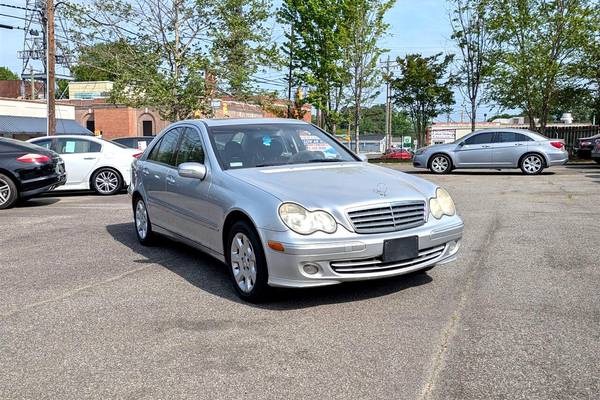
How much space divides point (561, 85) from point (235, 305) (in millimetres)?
29380

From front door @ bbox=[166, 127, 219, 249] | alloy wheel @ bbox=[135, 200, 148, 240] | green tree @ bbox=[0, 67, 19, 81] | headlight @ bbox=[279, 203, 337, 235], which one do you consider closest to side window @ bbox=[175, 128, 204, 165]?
front door @ bbox=[166, 127, 219, 249]

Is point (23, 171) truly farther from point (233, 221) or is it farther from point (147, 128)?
point (147, 128)

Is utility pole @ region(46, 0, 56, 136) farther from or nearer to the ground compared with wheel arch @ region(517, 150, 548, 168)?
farther from the ground

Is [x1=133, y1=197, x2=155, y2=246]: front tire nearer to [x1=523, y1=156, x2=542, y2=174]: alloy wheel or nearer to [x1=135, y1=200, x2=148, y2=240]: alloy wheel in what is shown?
[x1=135, y1=200, x2=148, y2=240]: alloy wheel

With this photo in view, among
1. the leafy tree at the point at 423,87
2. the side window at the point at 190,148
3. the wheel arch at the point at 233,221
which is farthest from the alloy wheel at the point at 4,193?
the leafy tree at the point at 423,87

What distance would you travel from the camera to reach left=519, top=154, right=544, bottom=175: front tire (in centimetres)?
1781

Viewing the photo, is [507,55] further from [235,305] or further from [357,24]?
[235,305]

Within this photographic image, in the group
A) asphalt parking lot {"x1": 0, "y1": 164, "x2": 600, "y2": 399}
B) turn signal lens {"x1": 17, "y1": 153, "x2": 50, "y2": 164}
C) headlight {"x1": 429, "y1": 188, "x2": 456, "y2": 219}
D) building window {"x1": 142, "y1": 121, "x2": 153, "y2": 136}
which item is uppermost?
building window {"x1": 142, "y1": 121, "x2": 153, "y2": 136}

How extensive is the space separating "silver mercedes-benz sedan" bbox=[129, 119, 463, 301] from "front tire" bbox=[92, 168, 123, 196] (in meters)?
8.03

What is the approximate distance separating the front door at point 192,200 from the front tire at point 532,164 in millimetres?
13998

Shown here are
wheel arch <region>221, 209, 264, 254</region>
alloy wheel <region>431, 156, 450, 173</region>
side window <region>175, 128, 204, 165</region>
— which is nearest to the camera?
wheel arch <region>221, 209, 264, 254</region>

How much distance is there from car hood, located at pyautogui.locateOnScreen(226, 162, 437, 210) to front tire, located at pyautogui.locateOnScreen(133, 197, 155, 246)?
2.24 m

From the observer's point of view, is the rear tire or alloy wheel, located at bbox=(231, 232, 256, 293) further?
the rear tire

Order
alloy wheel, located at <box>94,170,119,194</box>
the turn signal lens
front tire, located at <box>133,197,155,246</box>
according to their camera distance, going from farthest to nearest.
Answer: alloy wheel, located at <box>94,170,119,194</box> → the turn signal lens → front tire, located at <box>133,197,155,246</box>
